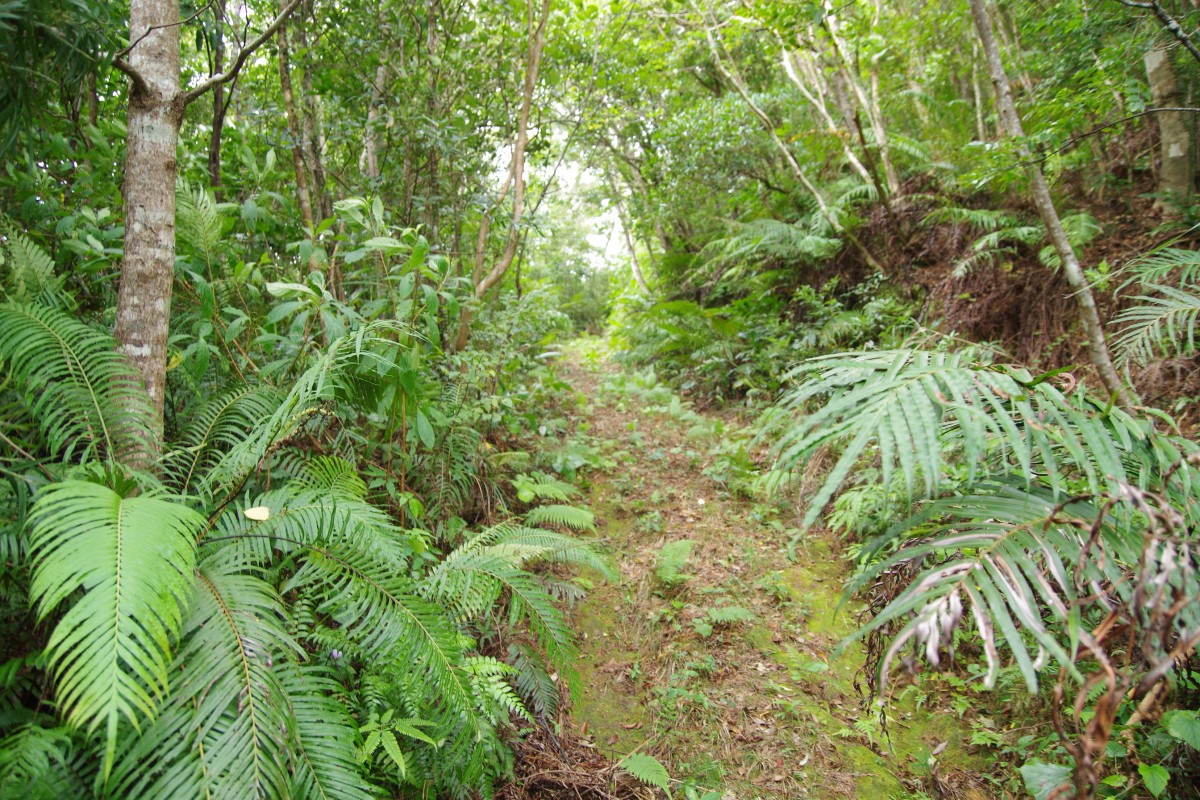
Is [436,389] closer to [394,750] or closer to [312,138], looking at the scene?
[394,750]

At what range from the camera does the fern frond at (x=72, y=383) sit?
5.57ft

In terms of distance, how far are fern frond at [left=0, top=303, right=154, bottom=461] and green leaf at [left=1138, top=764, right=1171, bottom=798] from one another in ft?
10.2

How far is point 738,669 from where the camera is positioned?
2727mm

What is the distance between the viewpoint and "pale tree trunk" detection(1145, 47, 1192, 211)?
3500mm

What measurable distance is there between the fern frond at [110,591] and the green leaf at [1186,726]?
243 centimetres

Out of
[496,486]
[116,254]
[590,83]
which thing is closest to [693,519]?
[496,486]

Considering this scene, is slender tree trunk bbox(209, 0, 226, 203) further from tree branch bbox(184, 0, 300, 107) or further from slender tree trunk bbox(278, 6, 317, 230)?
tree branch bbox(184, 0, 300, 107)

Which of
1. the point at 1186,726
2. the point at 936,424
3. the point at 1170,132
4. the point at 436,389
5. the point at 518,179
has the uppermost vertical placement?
the point at 518,179

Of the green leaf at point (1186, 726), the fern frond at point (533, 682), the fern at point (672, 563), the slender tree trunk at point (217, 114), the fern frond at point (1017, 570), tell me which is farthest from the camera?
the fern at point (672, 563)

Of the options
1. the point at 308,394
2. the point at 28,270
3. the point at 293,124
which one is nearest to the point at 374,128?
the point at 293,124

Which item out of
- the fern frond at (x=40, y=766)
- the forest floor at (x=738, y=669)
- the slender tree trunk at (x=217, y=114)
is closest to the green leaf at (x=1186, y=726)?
the forest floor at (x=738, y=669)

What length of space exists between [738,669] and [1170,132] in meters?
4.41

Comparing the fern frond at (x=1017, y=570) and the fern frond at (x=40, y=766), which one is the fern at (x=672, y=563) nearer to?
the fern frond at (x=1017, y=570)

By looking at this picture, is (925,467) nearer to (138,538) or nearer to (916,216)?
(138,538)
